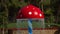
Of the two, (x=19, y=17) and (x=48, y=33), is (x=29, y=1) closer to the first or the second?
(x=48, y=33)

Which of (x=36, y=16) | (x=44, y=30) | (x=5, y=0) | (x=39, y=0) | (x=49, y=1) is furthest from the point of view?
(x=49, y=1)

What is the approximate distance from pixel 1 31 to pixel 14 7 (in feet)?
47.6

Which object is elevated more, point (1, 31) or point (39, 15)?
point (39, 15)

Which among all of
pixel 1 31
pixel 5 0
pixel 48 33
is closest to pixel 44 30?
pixel 48 33

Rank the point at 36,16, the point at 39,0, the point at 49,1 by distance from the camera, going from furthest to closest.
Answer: the point at 49,1
the point at 39,0
the point at 36,16

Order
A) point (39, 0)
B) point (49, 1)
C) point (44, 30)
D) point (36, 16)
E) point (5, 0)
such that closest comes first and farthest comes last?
1. point (36, 16)
2. point (44, 30)
3. point (5, 0)
4. point (39, 0)
5. point (49, 1)

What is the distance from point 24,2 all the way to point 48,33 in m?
17.0

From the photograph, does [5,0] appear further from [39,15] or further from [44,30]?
[39,15]

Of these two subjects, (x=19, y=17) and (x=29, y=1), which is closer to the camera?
(x=19, y=17)

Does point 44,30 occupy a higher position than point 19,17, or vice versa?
point 19,17

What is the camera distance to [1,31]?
14.3 meters

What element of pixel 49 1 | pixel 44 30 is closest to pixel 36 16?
pixel 44 30

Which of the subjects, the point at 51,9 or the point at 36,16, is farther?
the point at 51,9

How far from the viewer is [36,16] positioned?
586 cm
